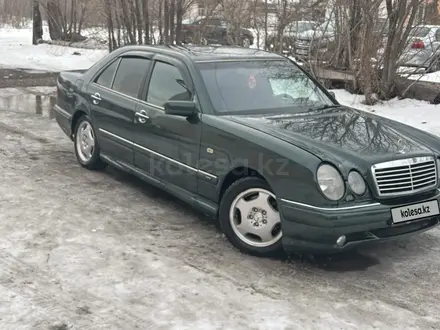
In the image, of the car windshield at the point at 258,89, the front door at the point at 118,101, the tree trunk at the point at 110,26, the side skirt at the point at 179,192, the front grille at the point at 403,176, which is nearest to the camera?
the front grille at the point at 403,176

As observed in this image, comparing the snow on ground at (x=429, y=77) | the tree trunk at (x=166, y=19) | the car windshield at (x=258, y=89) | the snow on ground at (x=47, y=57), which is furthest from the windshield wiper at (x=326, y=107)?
the snow on ground at (x=47, y=57)

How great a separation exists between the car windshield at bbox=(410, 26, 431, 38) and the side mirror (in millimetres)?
7219

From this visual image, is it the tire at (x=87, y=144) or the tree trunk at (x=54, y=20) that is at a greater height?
the tree trunk at (x=54, y=20)

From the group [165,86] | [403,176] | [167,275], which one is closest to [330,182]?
[403,176]

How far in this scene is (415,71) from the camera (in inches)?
438

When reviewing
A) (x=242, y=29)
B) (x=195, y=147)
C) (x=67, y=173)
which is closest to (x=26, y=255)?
(x=195, y=147)

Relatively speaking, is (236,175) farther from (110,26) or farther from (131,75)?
(110,26)

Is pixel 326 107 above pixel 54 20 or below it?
below

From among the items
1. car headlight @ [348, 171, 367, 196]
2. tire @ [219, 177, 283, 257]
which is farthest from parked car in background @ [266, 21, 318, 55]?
car headlight @ [348, 171, 367, 196]

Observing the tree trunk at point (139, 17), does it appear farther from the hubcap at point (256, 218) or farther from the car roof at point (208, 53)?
the hubcap at point (256, 218)

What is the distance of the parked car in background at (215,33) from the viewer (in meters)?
14.7

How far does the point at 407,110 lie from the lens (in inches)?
420

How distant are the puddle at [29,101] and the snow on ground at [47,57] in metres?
4.70

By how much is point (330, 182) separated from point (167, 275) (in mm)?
1303
